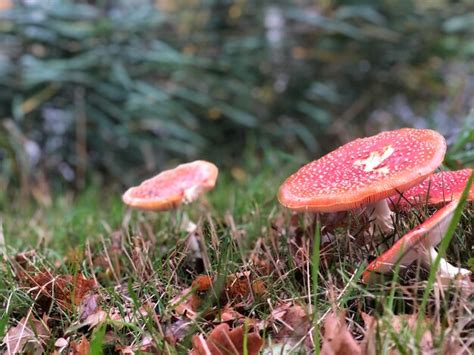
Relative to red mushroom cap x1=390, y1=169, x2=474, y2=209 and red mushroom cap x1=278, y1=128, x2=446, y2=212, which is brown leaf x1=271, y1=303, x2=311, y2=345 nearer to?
red mushroom cap x1=278, y1=128, x2=446, y2=212

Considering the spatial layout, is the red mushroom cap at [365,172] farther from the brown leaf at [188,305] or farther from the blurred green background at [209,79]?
the blurred green background at [209,79]

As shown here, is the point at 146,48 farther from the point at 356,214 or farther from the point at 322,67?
the point at 356,214

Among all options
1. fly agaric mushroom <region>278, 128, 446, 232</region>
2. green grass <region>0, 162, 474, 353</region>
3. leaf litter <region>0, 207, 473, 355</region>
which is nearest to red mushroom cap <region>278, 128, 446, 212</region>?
fly agaric mushroom <region>278, 128, 446, 232</region>

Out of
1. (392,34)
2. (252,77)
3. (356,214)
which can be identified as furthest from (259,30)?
(356,214)

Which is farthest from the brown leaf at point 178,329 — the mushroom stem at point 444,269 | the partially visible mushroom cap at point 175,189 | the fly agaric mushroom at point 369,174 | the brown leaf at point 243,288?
the partially visible mushroom cap at point 175,189

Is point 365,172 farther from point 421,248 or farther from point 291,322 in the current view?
point 291,322
